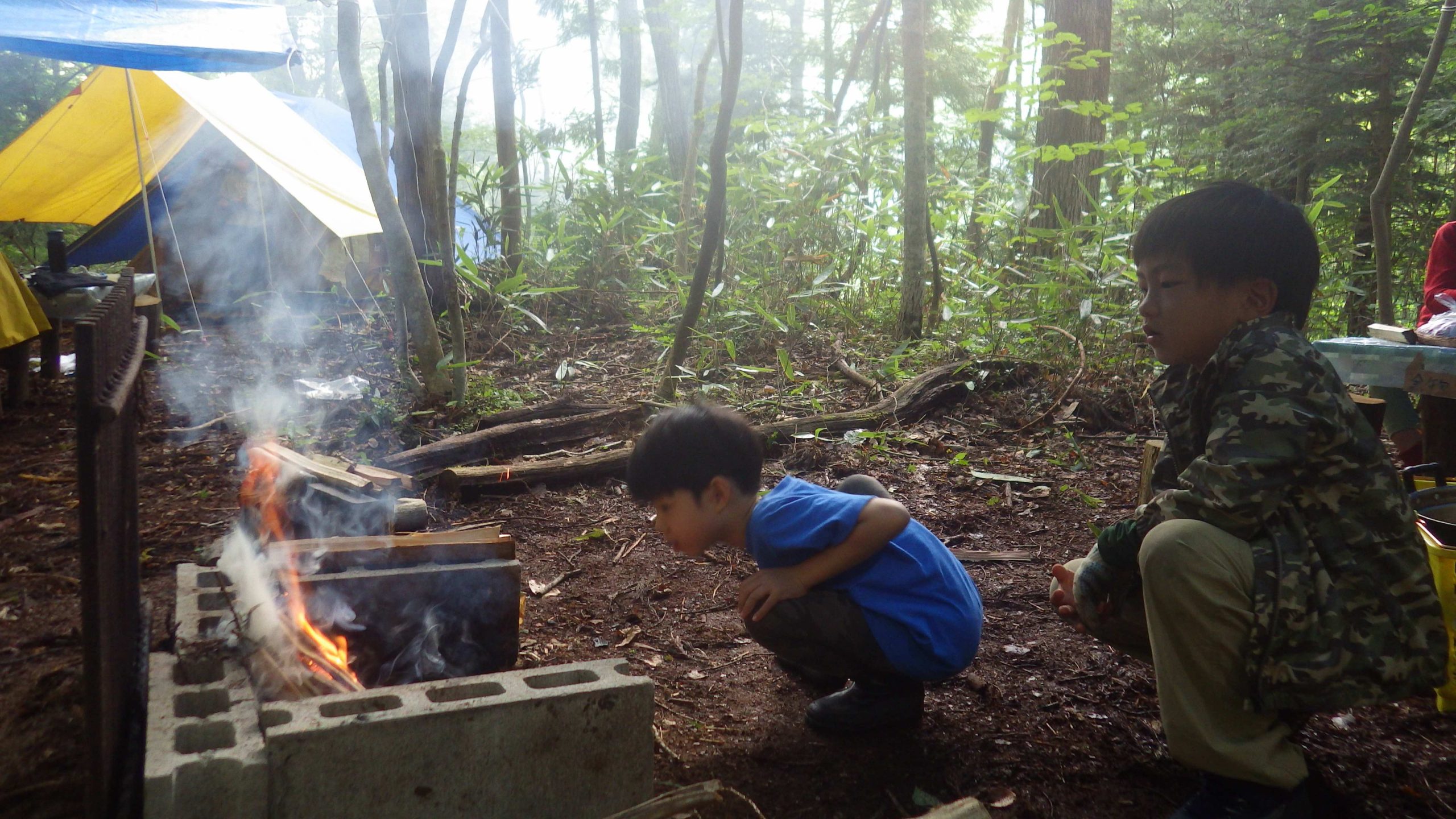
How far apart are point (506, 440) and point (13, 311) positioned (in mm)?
3409

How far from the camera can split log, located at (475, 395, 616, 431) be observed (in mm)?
5051

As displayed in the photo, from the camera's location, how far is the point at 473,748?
168 centimetres

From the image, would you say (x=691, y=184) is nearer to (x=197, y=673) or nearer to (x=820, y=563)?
(x=820, y=563)

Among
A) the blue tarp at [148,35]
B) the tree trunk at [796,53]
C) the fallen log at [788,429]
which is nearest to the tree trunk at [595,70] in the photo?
the tree trunk at [796,53]

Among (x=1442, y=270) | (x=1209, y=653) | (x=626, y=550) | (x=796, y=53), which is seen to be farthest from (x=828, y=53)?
(x=1209, y=653)

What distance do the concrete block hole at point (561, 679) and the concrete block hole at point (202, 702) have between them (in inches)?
22.1

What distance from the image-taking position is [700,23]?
73.5ft

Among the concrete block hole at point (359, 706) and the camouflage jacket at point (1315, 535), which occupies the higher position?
the camouflage jacket at point (1315, 535)

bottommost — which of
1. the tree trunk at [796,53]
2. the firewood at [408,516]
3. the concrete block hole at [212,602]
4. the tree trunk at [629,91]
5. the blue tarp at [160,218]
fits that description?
the firewood at [408,516]

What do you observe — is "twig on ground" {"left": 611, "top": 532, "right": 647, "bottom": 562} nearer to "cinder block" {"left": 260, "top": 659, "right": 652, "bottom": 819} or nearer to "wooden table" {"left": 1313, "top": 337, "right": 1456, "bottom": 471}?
"cinder block" {"left": 260, "top": 659, "right": 652, "bottom": 819}

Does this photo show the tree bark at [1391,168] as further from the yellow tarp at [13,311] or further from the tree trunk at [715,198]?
the yellow tarp at [13,311]

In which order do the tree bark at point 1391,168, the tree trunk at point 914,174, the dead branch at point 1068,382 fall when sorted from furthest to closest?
the tree trunk at point 914,174 → the dead branch at point 1068,382 → the tree bark at point 1391,168

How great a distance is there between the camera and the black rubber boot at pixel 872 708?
2250 mm

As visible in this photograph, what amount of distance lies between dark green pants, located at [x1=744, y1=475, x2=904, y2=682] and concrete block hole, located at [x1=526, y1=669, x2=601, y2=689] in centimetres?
50
